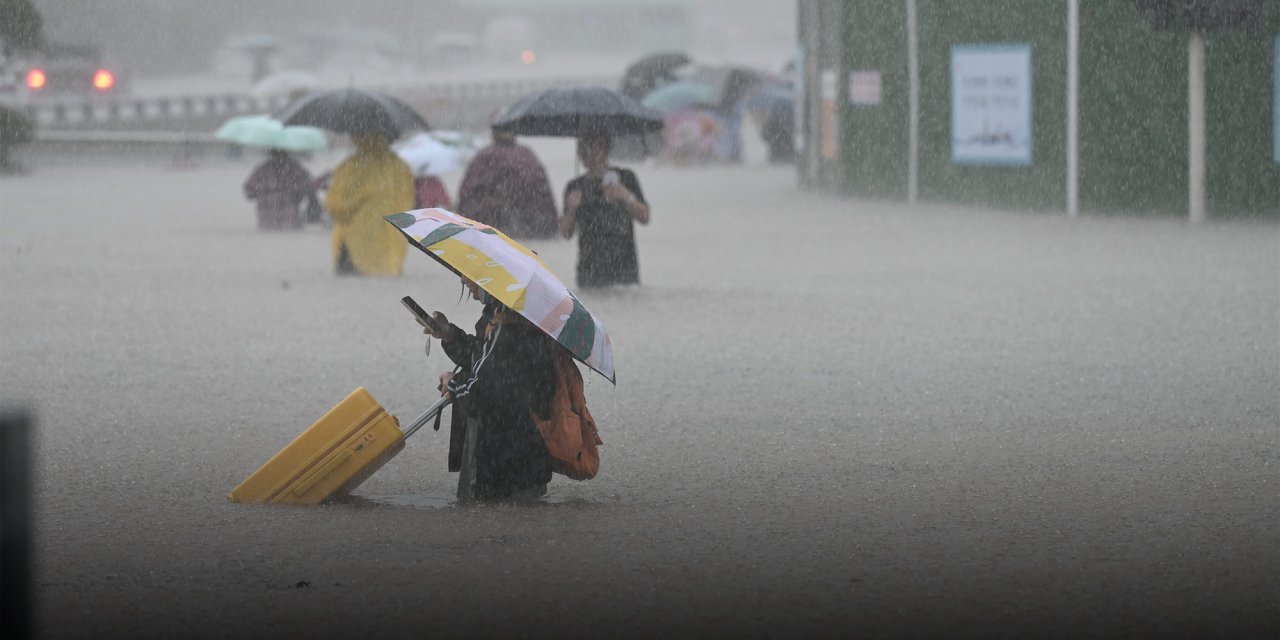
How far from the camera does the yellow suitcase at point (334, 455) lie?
21.0 feet

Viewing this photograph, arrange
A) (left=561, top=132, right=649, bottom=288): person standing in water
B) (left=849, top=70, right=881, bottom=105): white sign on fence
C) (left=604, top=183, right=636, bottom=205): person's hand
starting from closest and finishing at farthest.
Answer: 1. (left=604, top=183, right=636, bottom=205): person's hand
2. (left=561, top=132, right=649, bottom=288): person standing in water
3. (left=849, top=70, right=881, bottom=105): white sign on fence

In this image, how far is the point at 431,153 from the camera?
20.7 meters

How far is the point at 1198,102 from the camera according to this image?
19.5 meters

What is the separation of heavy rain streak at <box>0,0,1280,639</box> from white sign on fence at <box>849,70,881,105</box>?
68 millimetres

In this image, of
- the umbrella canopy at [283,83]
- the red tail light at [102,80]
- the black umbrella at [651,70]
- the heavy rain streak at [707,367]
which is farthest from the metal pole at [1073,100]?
the red tail light at [102,80]

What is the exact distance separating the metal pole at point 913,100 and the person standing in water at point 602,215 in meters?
11.6

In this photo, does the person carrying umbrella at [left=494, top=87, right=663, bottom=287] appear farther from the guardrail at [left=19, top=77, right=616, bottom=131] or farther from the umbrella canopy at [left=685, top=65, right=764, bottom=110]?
the umbrella canopy at [left=685, top=65, right=764, bottom=110]

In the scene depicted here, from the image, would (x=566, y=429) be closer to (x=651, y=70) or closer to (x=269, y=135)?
(x=269, y=135)

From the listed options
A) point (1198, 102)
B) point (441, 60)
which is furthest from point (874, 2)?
point (441, 60)

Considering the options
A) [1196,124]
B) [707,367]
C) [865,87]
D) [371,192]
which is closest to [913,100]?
[865,87]

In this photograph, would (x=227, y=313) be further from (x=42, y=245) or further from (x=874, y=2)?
(x=874, y=2)

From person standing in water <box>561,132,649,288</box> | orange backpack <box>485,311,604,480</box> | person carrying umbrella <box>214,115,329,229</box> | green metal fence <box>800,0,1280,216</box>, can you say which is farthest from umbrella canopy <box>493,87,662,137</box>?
green metal fence <box>800,0,1280,216</box>

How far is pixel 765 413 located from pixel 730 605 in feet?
12.2

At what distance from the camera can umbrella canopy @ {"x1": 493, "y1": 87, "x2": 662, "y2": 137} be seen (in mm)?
13617
